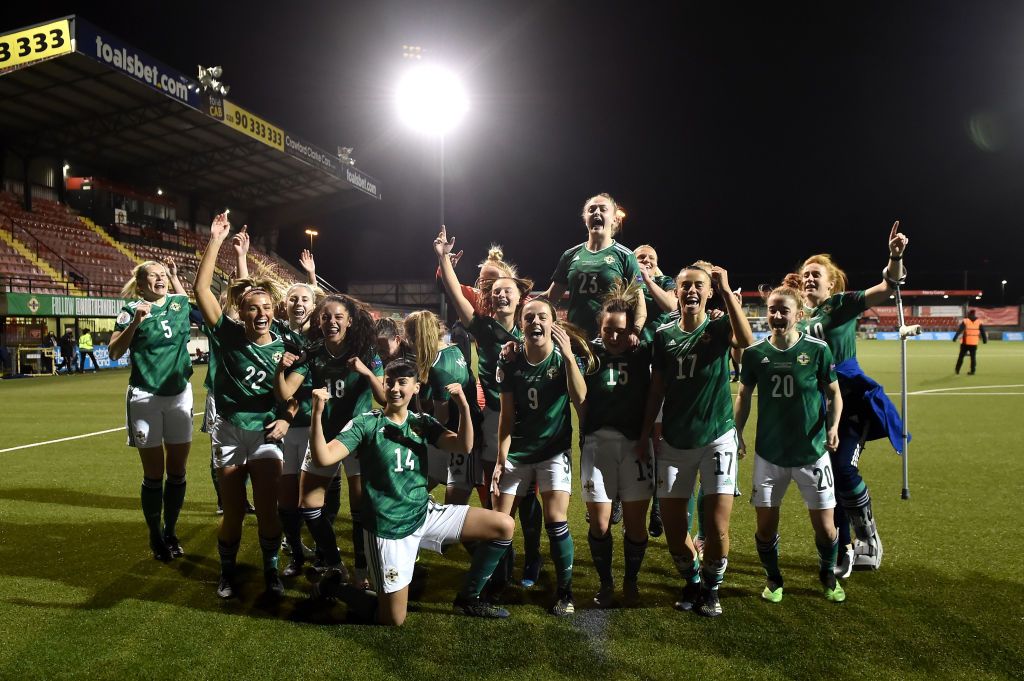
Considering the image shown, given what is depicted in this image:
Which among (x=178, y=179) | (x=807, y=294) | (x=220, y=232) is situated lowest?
(x=807, y=294)

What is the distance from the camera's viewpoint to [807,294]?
15.5 feet

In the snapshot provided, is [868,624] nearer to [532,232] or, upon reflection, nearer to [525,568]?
[525,568]

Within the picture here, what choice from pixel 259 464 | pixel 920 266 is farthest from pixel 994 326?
pixel 259 464

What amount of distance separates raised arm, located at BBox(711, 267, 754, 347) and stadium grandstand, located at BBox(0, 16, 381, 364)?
1739cm

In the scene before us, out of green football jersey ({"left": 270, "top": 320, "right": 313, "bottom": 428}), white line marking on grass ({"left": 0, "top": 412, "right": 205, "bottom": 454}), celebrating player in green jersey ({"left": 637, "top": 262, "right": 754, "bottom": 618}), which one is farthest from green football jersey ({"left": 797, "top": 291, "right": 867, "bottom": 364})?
white line marking on grass ({"left": 0, "top": 412, "right": 205, "bottom": 454})

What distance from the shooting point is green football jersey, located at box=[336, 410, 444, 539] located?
3.71 meters

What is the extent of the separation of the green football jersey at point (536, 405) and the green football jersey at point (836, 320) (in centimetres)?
171

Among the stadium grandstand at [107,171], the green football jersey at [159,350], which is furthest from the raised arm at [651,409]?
the stadium grandstand at [107,171]

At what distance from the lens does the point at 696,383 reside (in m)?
3.92

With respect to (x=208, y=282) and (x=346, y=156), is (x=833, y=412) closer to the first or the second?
(x=208, y=282)

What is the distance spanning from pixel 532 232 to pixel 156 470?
73902 mm

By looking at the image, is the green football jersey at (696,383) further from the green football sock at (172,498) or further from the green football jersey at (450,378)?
the green football sock at (172,498)

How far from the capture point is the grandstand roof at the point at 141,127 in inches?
899

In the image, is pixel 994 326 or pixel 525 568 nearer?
pixel 525 568
